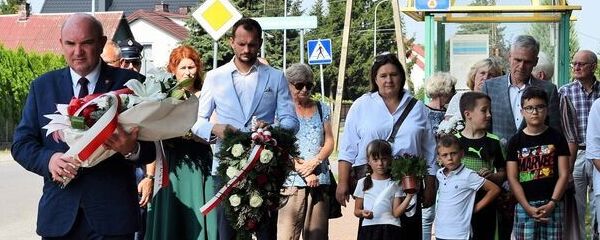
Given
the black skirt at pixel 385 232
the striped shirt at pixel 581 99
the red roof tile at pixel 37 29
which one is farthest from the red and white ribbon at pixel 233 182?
the red roof tile at pixel 37 29

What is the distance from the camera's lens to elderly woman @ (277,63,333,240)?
348 inches

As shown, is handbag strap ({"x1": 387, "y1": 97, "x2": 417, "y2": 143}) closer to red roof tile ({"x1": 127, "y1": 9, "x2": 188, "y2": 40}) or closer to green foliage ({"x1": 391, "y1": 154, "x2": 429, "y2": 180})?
green foliage ({"x1": 391, "y1": 154, "x2": 429, "y2": 180})

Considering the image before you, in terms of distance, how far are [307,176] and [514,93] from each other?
1.81 metres

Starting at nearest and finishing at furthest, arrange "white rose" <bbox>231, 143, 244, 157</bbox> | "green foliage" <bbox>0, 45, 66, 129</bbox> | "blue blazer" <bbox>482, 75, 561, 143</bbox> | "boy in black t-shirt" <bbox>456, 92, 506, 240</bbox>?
"white rose" <bbox>231, 143, 244, 157</bbox> < "boy in black t-shirt" <bbox>456, 92, 506, 240</bbox> < "blue blazer" <bbox>482, 75, 561, 143</bbox> < "green foliage" <bbox>0, 45, 66, 129</bbox>

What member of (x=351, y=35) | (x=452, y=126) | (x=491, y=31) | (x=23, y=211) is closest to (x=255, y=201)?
(x=452, y=126)

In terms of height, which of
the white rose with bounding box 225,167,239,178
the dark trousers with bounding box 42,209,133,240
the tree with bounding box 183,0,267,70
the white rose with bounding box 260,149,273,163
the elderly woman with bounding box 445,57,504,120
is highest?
the tree with bounding box 183,0,267,70

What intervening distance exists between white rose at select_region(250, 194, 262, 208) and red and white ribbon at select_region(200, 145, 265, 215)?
0.50 feet

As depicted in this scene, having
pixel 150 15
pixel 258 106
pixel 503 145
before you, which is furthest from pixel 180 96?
pixel 150 15

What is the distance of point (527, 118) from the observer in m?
7.81

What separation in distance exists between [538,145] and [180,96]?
134 inches

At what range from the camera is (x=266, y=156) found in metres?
7.12

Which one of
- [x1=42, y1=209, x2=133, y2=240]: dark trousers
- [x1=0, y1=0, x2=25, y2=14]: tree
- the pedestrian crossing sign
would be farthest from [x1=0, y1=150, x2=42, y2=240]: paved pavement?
[x1=0, y1=0, x2=25, y2=14]: tree

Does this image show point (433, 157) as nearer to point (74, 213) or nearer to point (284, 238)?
point (284, 238)

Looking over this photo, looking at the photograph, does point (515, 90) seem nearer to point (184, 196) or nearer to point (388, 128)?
point (388, 128)
